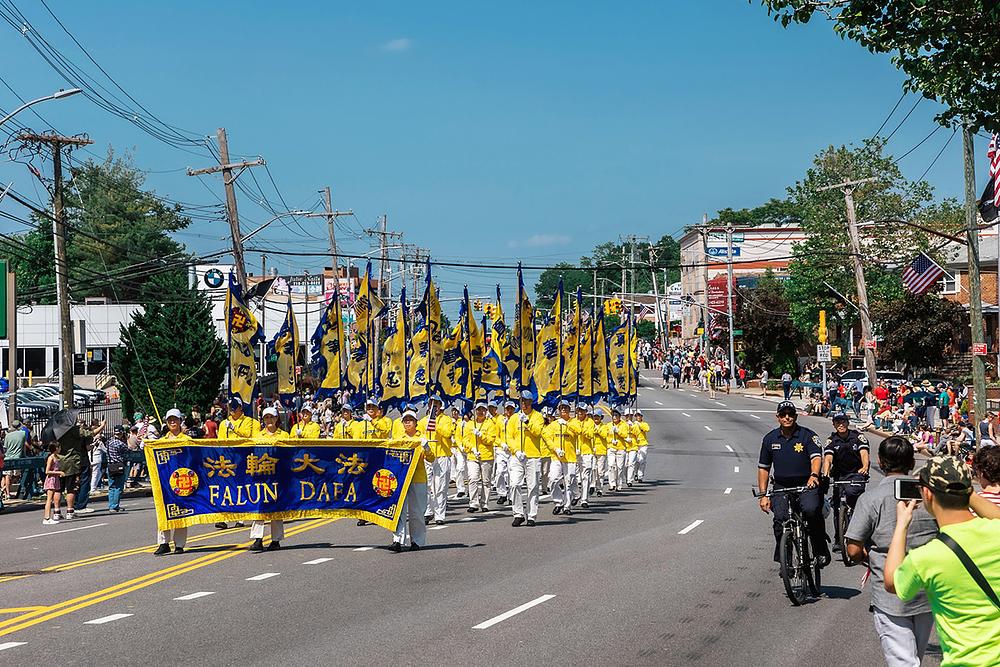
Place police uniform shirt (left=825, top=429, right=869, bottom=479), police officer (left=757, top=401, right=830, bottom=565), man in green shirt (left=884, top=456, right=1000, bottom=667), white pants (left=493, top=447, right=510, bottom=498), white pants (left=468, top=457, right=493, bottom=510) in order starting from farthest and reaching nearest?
white pants (left=468, top=457, right=493, bottom=510), white pants (left=493, top=447, right=510, bottom=498), police uniform shirt (left=825, top=429, right=869, bottom=479), police officer (left=757, top=401, right=830, bottom=565), man in green shirt (left=884, top=456, right=1000, bottom=667)


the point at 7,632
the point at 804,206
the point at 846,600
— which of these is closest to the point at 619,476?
the point at 846,600

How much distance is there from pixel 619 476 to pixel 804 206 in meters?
47.4

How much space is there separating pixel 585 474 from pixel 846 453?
32.1 ft

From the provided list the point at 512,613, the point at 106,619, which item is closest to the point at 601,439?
the point at 512,613

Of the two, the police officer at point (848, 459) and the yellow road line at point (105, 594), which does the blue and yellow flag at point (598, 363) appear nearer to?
the yellow road line at point (105, 594)

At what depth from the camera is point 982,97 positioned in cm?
1545

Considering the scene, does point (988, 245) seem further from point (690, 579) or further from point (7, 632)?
point (7, 632)

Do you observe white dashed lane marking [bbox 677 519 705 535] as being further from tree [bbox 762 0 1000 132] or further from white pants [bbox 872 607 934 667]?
white pants [bbox 872 607 934 667]

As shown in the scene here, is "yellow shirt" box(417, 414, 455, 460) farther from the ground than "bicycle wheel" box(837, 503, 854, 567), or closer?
farther from the ground

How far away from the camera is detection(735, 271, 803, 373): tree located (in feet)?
241

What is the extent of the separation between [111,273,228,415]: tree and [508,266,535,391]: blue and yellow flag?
15.9 meters

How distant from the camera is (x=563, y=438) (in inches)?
821

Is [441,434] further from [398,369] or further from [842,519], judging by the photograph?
[842,519]

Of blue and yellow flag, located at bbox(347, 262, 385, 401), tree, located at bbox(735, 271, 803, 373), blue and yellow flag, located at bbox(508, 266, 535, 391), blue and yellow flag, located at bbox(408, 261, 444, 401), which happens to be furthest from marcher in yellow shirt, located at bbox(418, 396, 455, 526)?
tree, located at bbox(735, 271, 803, 373)
